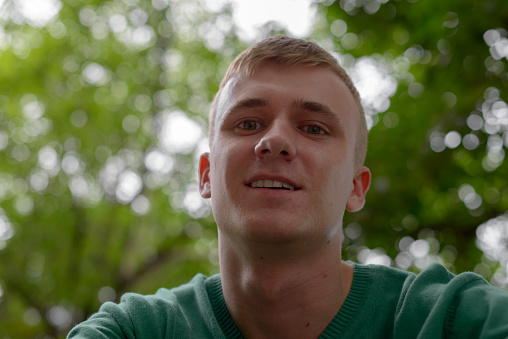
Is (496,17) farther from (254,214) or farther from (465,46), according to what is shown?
(254,214)

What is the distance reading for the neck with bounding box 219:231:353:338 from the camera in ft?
6.42

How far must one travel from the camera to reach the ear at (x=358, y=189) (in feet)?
7.77

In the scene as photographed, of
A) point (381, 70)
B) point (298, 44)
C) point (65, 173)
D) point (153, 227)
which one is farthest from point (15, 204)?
point (298, 44)

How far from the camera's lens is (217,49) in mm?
13062

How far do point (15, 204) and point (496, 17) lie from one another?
11.6m

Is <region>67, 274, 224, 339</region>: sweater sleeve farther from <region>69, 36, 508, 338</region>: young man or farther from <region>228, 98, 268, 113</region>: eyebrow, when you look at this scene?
<region>228, 98, 268, 113</region>: eyebrow

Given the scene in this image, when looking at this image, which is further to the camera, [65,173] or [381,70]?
[65,173]

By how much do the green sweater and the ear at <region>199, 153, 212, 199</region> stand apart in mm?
413

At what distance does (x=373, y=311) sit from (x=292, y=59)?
3.51ft

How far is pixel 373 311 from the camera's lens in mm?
2014

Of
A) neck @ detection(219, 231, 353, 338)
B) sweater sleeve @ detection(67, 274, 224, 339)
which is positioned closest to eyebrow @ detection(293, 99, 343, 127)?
neck @ detection(219, 231, 353, 338)

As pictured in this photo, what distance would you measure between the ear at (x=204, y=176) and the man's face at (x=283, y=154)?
1.01 feet

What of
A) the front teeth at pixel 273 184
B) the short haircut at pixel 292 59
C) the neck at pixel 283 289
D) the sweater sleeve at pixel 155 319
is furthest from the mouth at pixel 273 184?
the sweater sleeve at pixel 155 319

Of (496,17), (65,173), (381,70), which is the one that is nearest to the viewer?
(496,17)
